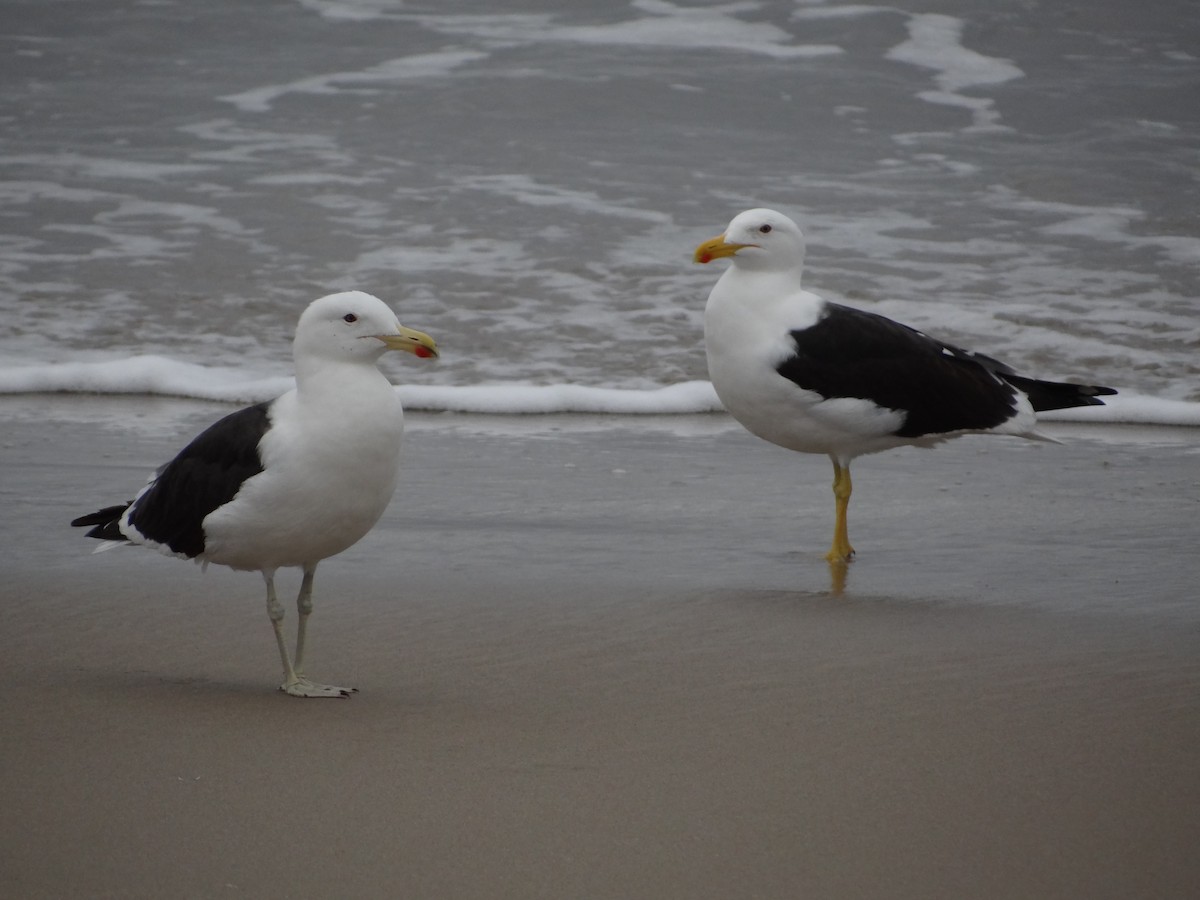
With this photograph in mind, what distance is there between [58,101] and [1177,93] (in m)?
10.2

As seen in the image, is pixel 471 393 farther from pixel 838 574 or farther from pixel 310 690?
pixel 310 690

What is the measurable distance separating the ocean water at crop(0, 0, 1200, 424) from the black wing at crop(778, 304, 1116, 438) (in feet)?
5.70

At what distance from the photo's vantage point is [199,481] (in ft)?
13.0

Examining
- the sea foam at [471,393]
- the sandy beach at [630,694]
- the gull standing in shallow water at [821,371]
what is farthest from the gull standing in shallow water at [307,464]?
the sea foam at [471,393]

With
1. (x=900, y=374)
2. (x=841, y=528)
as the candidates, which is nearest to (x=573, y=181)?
(x=900, y=374)

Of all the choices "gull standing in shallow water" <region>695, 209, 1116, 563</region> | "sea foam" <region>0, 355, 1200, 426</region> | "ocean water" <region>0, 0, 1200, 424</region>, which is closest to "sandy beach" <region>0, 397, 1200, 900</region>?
"gull standing in shallow water" <region>695, 209, 1116, 563</region>

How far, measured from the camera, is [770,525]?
19.0ft

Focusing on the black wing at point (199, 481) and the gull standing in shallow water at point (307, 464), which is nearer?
the gull standing in shallow water at point (307, 464)

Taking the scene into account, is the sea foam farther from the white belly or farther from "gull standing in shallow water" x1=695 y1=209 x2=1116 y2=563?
the white belly

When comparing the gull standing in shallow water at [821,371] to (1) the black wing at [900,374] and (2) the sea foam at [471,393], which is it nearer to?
(1) the black wing at [900,374]

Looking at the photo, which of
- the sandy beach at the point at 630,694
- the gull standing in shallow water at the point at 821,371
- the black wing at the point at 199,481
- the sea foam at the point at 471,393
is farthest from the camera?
the sea foam at the point at 471,393

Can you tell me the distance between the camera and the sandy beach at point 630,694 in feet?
9.31

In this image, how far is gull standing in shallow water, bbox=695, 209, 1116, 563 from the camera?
5.72 m

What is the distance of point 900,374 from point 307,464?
2.85 meters
